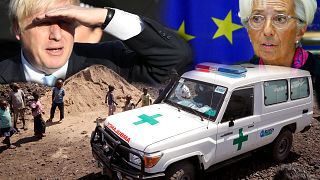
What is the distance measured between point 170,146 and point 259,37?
6.21m

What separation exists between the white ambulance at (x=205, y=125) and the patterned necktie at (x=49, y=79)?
13.1 ft

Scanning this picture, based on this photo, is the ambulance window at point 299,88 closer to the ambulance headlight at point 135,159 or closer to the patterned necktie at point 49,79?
the ambulance headlight at point 135,159

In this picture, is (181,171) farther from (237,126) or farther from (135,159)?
(237,126)

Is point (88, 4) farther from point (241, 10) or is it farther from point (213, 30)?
point (241, 10)

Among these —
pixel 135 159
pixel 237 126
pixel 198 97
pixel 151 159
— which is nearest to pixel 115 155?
pixel 135 159

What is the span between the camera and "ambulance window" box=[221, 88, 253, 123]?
19.0 ft

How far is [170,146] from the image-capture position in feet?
16.6

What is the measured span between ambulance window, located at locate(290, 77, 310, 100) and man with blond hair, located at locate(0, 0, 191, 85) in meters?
3.67

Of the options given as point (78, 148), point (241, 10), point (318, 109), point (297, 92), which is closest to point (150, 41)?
point (241, 10)

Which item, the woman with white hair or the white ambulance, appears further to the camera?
the woman with white hair

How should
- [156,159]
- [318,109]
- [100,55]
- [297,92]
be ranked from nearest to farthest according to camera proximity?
[156,159] → [297,92] → [100,55] → [318,109]


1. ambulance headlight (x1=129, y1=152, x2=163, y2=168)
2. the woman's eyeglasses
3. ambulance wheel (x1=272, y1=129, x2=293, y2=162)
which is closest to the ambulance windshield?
ambulance headlight (x1=129, y1=152, x2=163, y2=168)

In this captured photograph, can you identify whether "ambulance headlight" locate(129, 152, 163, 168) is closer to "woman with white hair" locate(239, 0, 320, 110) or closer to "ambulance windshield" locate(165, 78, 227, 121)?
"ambulance windshield" locate(165, 78, 227, 121)

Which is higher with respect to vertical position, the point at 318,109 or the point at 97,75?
the point at 97,75
